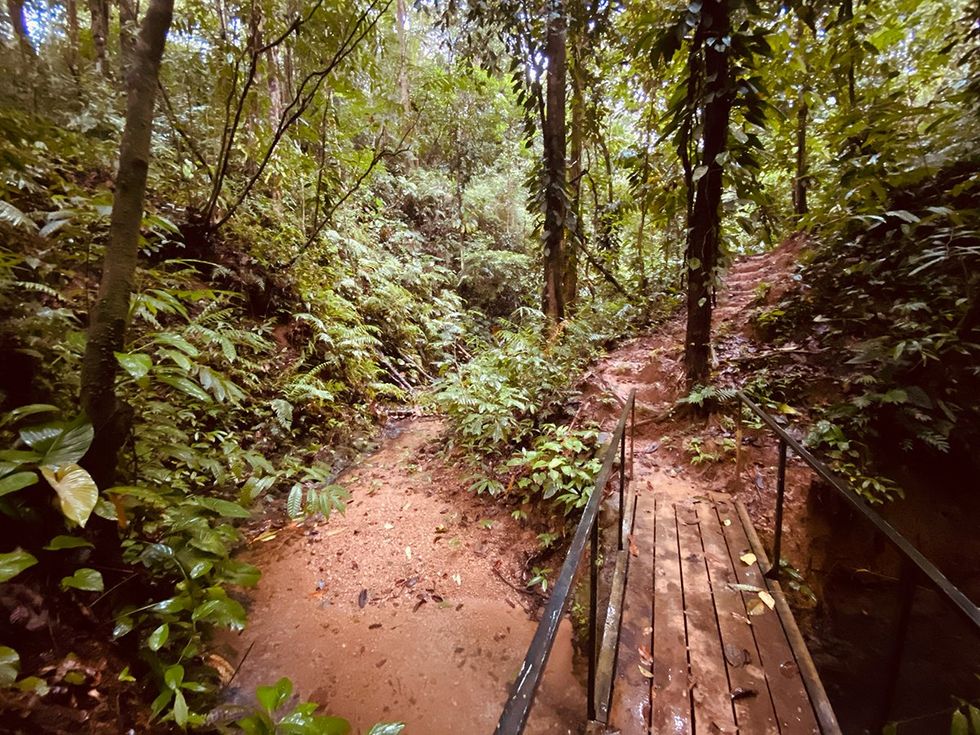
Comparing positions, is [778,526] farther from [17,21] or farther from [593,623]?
[17,21]

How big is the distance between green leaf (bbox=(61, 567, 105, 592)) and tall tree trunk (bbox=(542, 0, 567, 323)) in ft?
19.6

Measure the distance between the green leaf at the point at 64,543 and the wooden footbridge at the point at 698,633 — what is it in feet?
6.25

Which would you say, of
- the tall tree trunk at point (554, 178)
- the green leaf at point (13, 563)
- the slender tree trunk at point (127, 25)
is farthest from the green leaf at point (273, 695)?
the tall tree trunk at point (554, 178)

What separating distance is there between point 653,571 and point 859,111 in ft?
14.8

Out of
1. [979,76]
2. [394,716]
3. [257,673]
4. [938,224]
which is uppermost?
[979,76]

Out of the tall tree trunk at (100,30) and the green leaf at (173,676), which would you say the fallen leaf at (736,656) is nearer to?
the green leaf at (173,676)

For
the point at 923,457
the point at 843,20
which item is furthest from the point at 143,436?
the point at 843,20

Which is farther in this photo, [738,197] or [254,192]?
[254,192]

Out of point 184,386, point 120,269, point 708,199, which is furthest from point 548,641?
point 708,199

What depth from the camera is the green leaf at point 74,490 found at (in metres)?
1.53

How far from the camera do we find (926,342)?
3.80 metres

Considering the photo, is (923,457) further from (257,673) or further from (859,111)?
(257,673)

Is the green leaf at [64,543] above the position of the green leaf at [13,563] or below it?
below

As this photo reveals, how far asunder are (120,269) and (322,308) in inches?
179
